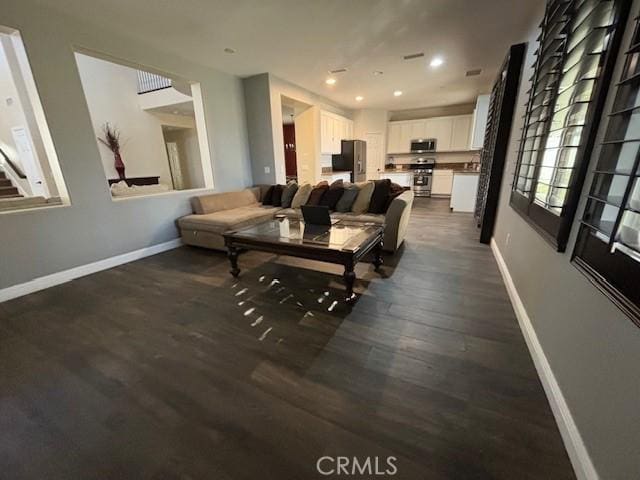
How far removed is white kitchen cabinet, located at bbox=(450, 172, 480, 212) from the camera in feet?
17.9

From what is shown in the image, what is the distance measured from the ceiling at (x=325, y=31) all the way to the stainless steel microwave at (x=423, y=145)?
2.92 metres

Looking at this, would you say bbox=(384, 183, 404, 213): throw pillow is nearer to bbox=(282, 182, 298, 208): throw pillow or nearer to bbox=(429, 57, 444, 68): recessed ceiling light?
bbox=(282, 182, 298, 208): throw pillow

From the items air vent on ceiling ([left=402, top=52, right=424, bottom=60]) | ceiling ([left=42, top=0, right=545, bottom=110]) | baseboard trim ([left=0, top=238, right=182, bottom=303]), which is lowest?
baseboard trim ([left=0, top=238, right=182, bottom=303])

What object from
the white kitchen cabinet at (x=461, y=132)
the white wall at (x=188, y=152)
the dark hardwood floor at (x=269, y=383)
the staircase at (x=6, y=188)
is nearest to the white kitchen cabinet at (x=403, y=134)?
the white kitchen cabinet at (x=461, y=132)

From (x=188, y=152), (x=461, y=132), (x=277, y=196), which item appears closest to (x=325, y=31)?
(x=277, y=196)

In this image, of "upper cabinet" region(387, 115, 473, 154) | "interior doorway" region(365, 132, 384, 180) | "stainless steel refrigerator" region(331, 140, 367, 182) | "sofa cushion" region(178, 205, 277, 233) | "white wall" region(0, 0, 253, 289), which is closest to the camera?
"white wall" region(0, 0, 253, 289)

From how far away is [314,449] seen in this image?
1.09 metres

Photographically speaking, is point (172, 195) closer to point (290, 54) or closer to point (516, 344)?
point (290, 54)

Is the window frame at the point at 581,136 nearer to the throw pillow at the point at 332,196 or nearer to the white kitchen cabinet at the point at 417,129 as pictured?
the throw pillow at the point at 332,196

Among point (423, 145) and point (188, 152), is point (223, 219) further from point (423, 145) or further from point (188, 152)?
point (423, 145)

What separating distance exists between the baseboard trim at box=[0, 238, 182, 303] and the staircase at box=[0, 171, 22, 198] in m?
3.64

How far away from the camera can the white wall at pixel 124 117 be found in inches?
221

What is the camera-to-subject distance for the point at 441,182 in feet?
24.8

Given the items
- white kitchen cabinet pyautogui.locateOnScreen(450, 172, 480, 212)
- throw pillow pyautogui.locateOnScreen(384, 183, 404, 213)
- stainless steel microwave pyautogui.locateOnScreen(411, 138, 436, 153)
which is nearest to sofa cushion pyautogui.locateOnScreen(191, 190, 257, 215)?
throw pillow pyautogui.locateOnScreen(384, 183, 404, 213)
